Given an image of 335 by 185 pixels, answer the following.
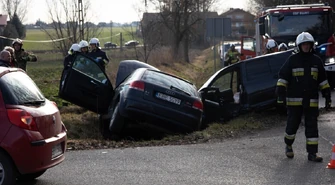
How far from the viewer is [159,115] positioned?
10.9 m

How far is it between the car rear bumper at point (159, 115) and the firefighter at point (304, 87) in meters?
2.63

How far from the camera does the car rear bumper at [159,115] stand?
1075 centimetres

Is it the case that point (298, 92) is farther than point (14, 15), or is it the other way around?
point (14, 15)

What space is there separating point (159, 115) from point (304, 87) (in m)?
3.02

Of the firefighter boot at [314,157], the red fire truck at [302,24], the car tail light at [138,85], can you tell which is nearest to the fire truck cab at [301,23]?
the red fire truck at [302,24]

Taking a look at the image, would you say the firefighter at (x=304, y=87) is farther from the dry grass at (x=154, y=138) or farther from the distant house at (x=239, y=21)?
the distant house at (x=239, y=21)

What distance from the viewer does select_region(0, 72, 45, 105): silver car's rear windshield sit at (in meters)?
6.91

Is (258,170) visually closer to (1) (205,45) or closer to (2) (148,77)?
(2) (148,77)

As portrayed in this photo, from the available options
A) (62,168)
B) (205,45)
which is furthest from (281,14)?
(205,45)

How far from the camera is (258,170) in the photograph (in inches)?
320

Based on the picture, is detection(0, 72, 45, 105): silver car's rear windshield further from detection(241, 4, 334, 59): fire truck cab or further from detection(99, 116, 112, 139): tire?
detection(241, 4, 334, 59): fire truck cab

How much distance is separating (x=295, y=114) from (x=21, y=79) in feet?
12.5

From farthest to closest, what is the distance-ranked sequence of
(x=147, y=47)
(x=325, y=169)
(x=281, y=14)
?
(x=147, y=47) → (x=281, y=14) → (x=325, y=169)

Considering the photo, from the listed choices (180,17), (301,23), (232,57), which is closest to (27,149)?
(301,23)
